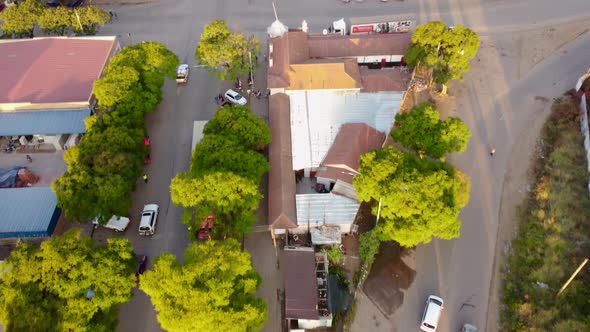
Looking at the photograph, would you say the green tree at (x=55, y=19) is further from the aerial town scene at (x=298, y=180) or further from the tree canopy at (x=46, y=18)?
the aerial town scene at (x=298, y=180)

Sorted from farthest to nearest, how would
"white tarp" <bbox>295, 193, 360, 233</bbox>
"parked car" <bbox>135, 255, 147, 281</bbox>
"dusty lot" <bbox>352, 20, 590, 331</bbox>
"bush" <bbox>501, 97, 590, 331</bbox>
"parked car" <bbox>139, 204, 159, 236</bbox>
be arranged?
"parked car" <bbox>139, 204, 159, 236</bbox>
"white tarp" <bbox>295, 193, 360, 233</bbox>
"parked car" <bbox>135, 255, 147, 281</bbox>
"dusty lot" <bbox>352, 20, 590, 331</bbox>
"bush" <bbox>501, 97, 590, 331</bbox>

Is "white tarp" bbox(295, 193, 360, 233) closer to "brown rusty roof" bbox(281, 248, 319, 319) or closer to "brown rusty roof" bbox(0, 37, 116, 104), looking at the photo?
"brown rusty roof" bbox(281, 248, 319, 319)

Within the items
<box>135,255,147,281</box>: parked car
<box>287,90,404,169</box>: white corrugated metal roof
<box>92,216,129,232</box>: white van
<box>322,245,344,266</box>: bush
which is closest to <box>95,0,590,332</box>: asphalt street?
<box>135,255,147,281</box>: parked car

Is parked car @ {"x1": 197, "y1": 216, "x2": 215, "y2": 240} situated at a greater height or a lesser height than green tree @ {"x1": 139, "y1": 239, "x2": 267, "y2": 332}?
greater

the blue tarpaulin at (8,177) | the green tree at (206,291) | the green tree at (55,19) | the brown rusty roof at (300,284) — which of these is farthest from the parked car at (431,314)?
the green tree at (55,19)

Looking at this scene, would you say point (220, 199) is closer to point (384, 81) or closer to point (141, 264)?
point (141, 264)
